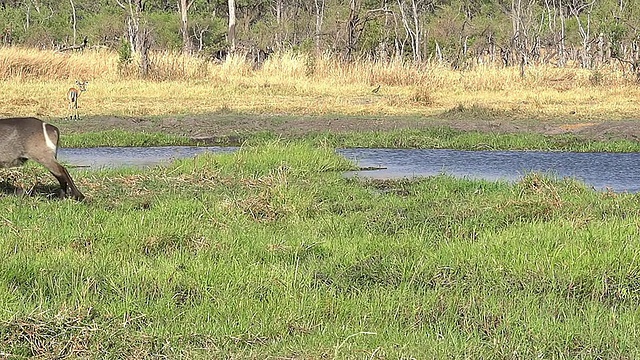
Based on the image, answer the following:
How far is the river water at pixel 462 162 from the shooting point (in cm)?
906

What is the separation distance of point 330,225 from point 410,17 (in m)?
32.8

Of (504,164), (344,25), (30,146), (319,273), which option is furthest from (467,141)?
(344,25)

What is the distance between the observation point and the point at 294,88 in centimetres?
1897

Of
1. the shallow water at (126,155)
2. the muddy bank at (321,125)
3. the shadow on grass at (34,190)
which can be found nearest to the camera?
the shadow on grass at (34,190)

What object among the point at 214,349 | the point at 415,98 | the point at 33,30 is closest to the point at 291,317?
the point at 214,349

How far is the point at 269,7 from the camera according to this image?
4769 centimetres

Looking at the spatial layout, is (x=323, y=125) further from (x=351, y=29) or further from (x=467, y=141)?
(x=351, y=29)

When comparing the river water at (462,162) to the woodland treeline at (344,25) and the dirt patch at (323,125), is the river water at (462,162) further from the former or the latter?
the woodland treeline at (344,25)

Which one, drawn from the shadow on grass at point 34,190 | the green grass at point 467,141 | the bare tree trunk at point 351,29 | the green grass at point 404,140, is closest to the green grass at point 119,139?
the green grass at point 404,140

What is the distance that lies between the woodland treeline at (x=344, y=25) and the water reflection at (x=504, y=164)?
50.5ft

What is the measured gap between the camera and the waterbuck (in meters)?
6.72

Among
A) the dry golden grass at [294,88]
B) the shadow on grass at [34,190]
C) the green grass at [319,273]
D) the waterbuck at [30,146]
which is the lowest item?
the dry golden grass at [294,88]

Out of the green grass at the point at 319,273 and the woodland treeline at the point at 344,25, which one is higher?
the green grass at the point at 319,273

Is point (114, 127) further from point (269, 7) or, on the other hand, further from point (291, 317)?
point (269, 7)
